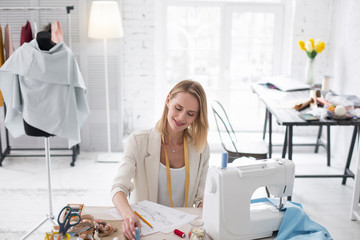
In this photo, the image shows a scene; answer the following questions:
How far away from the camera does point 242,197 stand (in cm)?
151

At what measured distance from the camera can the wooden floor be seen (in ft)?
9.89

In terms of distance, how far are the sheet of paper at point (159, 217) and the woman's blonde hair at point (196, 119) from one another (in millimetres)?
431

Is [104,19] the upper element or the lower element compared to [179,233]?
upper

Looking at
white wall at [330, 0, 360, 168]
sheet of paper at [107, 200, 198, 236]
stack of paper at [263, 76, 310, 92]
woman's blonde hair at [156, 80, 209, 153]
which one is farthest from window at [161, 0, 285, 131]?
sheet of paper at [107, 200, 198, 236]

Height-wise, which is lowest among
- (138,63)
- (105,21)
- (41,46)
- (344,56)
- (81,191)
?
(81,191)

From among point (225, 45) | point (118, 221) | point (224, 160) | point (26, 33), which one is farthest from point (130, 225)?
point (225, 45)

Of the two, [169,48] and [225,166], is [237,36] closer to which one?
[169,48]

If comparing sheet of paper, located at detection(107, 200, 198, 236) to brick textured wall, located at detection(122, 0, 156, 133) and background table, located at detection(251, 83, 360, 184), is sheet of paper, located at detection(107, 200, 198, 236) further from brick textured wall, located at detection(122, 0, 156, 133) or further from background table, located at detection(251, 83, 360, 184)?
brick textured wall, located at detection(122, 0, 156, 133)

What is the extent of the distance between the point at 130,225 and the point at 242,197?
447mm

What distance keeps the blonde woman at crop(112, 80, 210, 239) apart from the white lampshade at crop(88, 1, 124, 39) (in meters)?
2.19

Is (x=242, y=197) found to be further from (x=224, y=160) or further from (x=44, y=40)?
(x=44, y=40)

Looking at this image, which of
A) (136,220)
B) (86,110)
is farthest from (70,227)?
(86,110)

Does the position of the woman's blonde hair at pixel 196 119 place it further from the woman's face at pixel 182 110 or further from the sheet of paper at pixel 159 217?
the sheet of paper at pixel 159 217

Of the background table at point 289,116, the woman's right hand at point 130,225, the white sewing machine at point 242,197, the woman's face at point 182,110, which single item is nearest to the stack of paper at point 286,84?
the background table at point 289,116
